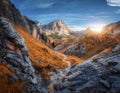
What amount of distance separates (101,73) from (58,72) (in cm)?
1642

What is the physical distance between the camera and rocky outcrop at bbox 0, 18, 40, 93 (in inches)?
1748

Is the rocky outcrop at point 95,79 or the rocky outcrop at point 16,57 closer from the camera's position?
the rocky outcrop at point 16,57

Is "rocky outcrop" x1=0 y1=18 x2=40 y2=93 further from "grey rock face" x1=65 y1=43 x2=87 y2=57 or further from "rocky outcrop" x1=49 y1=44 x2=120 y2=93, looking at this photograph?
"grey rock face" x1=65 y1=43 x2=87 y2=57

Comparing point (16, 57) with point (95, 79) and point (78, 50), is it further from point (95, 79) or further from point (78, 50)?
point (78, 50)

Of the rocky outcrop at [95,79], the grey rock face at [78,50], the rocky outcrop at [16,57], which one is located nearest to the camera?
the rocky outcrop at [16,57]

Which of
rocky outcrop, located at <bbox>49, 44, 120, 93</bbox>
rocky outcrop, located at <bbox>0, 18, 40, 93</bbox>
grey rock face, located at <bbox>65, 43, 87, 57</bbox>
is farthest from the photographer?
grey rock face, located at <bbox>65, 43, 87, 57</bbox>

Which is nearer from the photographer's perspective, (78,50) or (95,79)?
(95,79)

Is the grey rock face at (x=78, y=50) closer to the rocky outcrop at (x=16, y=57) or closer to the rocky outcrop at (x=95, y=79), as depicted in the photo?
the rocky outcrop at (x=95, y=79)

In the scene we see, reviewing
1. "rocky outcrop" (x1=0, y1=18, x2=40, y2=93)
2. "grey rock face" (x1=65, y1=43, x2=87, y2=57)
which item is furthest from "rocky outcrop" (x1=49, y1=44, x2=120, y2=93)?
"grey rock face" (x1=65, y1=43, x2=87, y2=57)

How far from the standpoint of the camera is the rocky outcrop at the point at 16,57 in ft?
146

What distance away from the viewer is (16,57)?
158 ft

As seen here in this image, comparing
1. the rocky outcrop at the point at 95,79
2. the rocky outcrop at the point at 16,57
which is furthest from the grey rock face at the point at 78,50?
the rocky outcrop at the point at 16,57

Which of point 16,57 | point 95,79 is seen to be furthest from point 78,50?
point 16,57

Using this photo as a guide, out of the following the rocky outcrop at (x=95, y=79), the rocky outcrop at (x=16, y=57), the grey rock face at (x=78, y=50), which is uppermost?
the rocky outcrop at (x=16, y=57)
